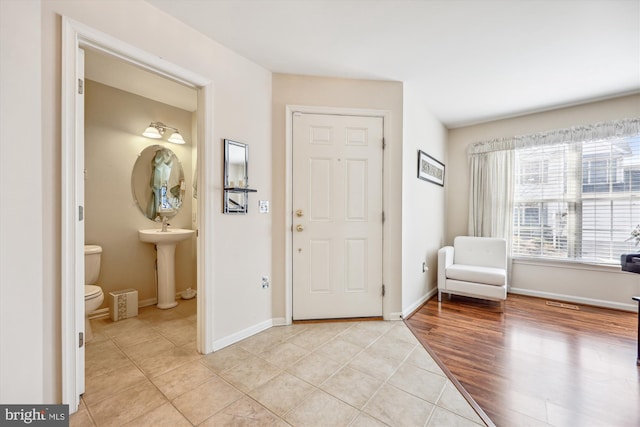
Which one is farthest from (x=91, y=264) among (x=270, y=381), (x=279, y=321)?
(x=270, y=381)

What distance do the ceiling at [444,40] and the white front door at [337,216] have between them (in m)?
0.59

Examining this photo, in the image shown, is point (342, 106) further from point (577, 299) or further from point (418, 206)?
point (577, 299)

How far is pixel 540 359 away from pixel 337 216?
2.04m

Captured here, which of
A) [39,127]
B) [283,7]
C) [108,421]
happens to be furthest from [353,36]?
[108,421]

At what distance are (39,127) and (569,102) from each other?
5.16 m

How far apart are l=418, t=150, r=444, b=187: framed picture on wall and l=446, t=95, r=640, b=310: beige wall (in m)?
Answer: 0.48

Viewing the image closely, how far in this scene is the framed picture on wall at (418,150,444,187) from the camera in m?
3.37

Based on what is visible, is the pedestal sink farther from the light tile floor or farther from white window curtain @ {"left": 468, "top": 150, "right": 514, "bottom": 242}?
white window curtain @ {"left": 468, "top": 150, "right": 514, "bottom": 242}

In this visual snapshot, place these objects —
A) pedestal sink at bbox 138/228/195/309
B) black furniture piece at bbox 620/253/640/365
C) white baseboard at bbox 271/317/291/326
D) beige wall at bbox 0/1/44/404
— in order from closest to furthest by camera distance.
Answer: beige wall at bbox 0/1/44/404
black furniture piece at bbox 620/253/640/365
white baseboard at bbox 271/317/291/326
pedestal sink at bbox 138/228/195/309

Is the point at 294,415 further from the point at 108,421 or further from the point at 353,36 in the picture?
the point at 353,36

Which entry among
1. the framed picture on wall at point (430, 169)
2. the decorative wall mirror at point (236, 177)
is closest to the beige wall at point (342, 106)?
the decorative wall mirror at point (236, 177)

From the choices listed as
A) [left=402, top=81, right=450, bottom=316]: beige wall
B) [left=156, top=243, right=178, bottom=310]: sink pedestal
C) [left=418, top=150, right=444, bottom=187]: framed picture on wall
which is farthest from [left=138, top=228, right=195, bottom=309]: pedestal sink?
[left=418, top=150, right=444, bottom=187]: framed picture on wall

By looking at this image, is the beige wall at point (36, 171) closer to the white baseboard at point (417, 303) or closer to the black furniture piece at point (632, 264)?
the white baseboard at point (417, 303)

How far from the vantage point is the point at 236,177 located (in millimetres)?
2332
